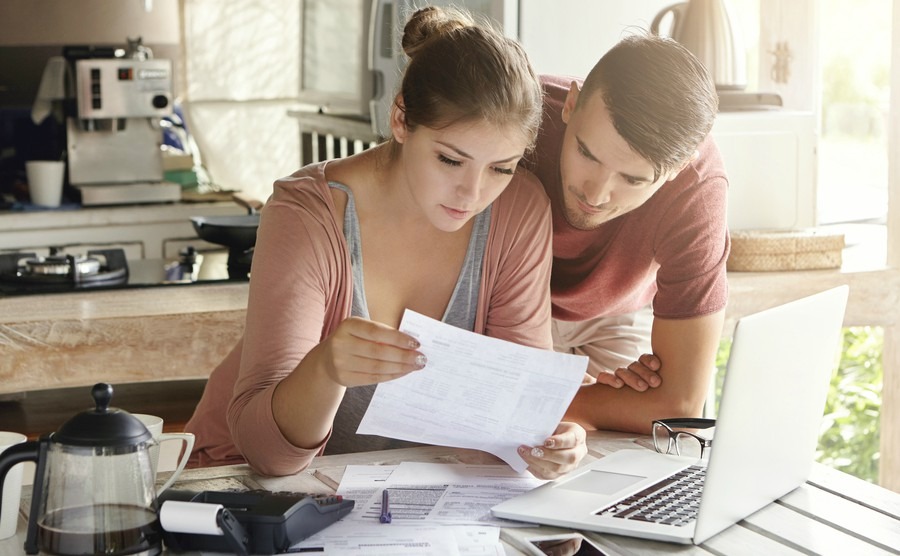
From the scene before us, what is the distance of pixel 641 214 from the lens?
1832mm

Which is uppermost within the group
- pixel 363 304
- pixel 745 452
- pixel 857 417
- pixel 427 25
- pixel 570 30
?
pixel 570 30

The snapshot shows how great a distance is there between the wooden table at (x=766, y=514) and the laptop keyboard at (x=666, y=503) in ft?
0.15

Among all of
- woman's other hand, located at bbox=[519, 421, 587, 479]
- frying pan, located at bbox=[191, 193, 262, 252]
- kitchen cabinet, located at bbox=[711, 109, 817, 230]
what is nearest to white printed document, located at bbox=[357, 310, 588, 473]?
woman's other hand, located at bbox=[519, 421, 587, 479]

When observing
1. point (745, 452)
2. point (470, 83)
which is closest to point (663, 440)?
point (745, 452)

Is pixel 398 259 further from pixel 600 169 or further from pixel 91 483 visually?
pixel 91 483

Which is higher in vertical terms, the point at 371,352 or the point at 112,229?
the point at 371,352

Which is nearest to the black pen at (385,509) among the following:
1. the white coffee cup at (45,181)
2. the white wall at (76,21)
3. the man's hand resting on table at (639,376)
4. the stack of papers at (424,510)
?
the stack of papers at (424,510)

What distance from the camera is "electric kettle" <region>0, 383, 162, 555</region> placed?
1.10m

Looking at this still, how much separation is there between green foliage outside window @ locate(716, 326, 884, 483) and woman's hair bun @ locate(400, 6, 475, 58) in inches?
100

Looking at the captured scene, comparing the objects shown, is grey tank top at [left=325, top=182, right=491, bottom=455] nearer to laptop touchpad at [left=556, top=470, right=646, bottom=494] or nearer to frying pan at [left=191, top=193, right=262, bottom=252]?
laptop touchpad at [left=556, top=470, right=646, bottom=494]

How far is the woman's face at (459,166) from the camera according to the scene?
1477 mm

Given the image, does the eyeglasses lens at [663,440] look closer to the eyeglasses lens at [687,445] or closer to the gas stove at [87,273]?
the eyeglasses lens at [687,445]

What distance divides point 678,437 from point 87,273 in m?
1.70

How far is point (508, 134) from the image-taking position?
4.89ft
